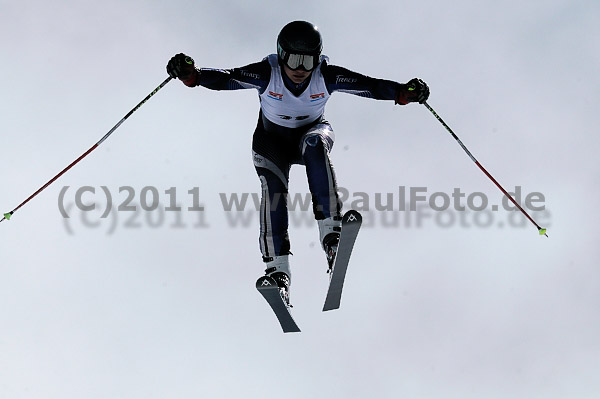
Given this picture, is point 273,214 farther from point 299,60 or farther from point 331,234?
point 299,60

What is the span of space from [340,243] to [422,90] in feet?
7.25

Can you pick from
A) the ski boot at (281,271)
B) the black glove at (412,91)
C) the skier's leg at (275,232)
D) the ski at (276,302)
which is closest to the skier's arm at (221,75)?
the skier's leg at (275,232)

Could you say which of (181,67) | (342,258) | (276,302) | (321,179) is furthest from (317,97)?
(276,302)

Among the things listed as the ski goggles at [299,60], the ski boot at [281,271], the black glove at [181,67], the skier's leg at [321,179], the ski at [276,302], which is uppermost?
the ski goggles at [299,60]

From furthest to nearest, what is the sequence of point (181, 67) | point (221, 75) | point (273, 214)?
point (273, 214) → point (221, 75) → point (181, 67)

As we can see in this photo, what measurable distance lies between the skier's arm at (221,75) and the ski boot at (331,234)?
69.6 inches

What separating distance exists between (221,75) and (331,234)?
2.21 m

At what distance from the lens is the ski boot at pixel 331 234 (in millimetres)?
8234

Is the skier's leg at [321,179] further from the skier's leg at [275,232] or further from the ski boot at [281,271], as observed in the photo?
the ski boot at [281,271]

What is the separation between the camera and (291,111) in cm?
873

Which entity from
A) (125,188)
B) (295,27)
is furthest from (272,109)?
(125,188)

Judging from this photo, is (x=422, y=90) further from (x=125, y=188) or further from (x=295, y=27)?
(x=125, y=188)

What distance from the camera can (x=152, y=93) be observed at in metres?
8.97

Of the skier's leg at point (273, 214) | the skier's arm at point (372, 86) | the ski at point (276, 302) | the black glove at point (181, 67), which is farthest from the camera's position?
the skier's arm at point (372, 86)
